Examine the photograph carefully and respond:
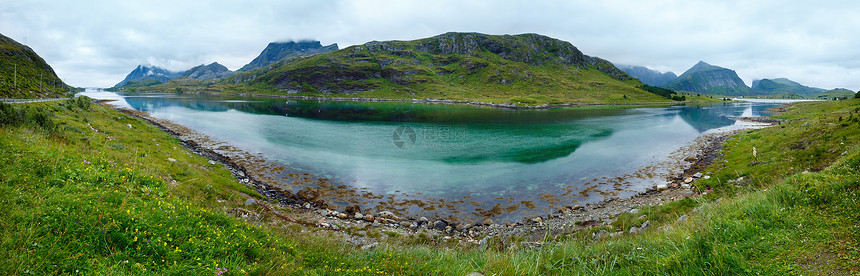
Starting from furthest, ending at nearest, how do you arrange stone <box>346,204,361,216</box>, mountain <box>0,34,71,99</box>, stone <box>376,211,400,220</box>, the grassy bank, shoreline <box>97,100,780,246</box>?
mountain <box>0,34,71,99</box>
stone <box>346,204,361,216</box>
stone <box>376,211,400,220</box>
shoreline <box>97,100,780,246</box>
the grassy bank

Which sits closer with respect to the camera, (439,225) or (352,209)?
(439,225)

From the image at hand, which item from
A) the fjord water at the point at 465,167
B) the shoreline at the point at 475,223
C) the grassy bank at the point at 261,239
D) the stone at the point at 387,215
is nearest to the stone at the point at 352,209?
the shoreline at the point at 475,223

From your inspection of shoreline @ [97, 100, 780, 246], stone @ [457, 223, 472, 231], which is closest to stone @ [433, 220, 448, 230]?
shoreline @ [97, 100, 780, 246]

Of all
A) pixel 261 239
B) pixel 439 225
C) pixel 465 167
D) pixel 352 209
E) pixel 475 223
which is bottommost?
pixel 475 223

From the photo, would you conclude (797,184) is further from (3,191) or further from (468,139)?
(468,139)

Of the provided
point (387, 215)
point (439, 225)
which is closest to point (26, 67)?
point (387, 215)

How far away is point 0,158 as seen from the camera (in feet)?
25.7

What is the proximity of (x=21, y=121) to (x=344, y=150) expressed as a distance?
2938cm

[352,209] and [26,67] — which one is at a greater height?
[26,67]

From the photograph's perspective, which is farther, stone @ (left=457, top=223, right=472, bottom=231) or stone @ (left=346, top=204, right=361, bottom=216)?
stone @ (left=346, top=204, right=361, bottom=216)

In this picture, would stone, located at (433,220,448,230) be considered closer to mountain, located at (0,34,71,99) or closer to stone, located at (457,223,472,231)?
stone, located at (457,223,472,231)

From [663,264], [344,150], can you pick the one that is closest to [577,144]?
[344,150]

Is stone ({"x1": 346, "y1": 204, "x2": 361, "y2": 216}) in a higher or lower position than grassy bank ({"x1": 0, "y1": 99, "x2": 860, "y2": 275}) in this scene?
lower

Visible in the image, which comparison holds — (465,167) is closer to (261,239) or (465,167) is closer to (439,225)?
(439,225)
